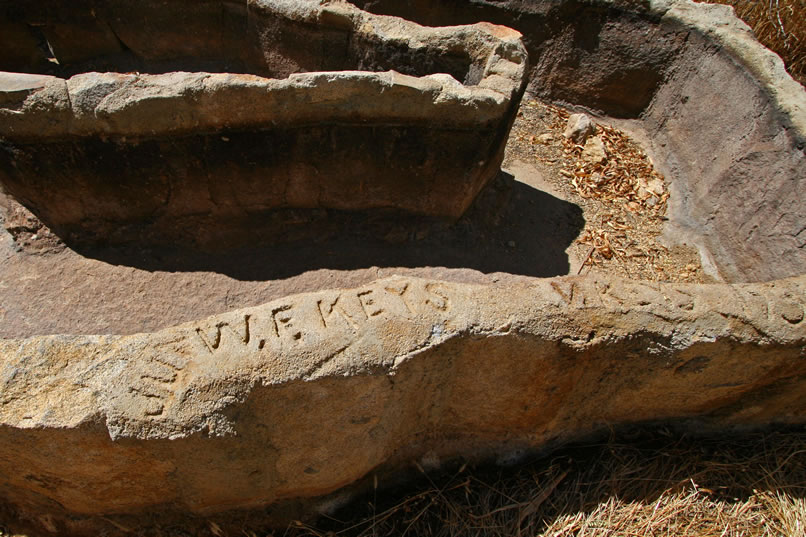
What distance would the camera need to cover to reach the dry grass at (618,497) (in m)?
2.28

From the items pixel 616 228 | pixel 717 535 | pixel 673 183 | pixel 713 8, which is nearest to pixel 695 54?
pixel 713 8

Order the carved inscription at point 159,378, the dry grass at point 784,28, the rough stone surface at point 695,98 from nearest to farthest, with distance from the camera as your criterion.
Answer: the carved inscription at point 159,378 → the rough stone surface at point 695,98 → the dry grass at point 784,28

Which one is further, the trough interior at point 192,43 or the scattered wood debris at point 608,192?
Result: the scattered wood debris at point 608,192

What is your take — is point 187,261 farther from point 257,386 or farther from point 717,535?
point 717,535

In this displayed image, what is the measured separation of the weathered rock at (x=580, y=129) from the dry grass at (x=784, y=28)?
1758 mm

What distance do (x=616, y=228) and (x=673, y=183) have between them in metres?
0.70

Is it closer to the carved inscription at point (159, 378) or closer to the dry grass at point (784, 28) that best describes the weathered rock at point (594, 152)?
the dry grass at point (784, 28)

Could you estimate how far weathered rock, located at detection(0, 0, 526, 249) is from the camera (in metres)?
2.55

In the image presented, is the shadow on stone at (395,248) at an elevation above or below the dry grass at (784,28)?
below

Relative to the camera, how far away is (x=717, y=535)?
229cm

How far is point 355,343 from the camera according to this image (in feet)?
5.98

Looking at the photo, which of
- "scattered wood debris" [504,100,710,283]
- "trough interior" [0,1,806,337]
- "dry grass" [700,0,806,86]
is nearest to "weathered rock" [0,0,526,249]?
"trough interior" [0,1,806,337]

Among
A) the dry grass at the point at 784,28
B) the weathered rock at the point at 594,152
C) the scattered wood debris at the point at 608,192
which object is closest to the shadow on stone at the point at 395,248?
the scattered wood debris at the point at 608,192

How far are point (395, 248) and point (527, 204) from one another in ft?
3.54
